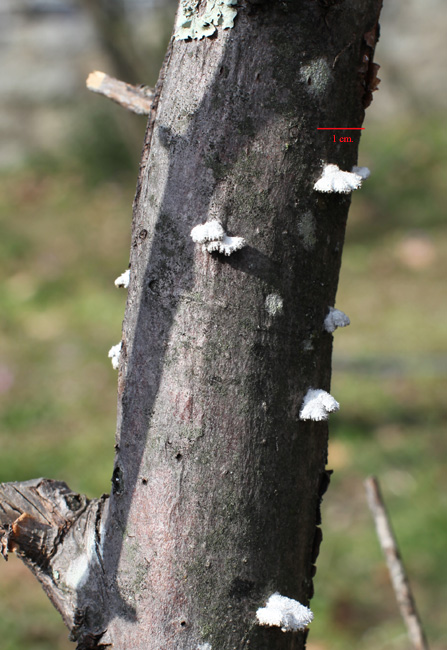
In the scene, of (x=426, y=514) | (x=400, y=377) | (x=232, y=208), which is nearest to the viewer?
(x=232, y=208)

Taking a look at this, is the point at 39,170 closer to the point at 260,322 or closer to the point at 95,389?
the point at 95,389

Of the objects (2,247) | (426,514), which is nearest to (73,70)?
(2,247)

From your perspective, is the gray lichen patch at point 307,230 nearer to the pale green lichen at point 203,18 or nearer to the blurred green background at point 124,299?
the pale green lichen at point 203,18

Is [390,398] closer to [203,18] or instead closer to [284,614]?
[284,614]

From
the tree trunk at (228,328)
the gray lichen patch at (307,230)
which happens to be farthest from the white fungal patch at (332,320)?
the gray lichen patch at (307,230)

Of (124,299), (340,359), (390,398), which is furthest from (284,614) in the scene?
(124,299)

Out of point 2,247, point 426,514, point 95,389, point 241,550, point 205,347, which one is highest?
point 2,247

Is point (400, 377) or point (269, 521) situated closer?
point (269, 521)

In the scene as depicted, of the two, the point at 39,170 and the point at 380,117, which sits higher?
the point at 380,117
